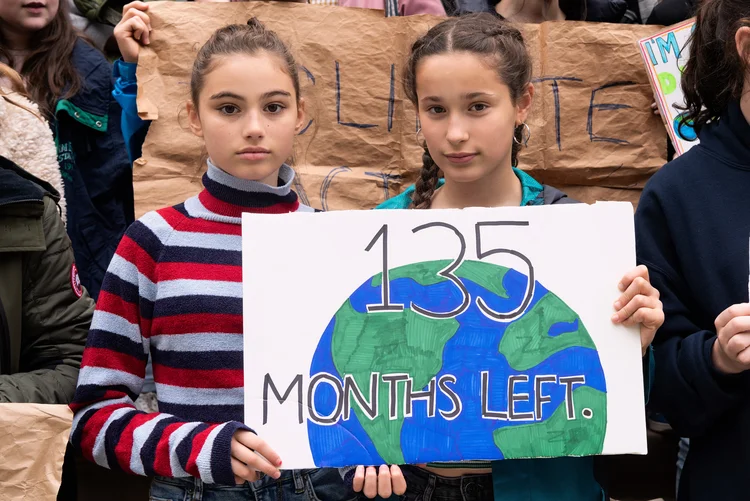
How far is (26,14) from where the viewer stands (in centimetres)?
288

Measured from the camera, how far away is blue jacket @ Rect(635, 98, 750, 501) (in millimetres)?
1745

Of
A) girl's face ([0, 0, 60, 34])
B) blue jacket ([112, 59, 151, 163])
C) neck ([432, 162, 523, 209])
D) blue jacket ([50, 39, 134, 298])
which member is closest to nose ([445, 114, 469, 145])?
neck ([432, 162, 523, 209])

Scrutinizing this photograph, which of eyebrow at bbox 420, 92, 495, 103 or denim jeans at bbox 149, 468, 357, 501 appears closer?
denim jeans at bbox 149, 468, 357, 501

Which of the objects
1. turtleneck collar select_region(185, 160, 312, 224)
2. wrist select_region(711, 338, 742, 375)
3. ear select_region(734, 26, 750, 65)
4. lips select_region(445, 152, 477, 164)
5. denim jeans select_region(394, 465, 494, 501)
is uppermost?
ear select_region(734, 26, 750, 65)

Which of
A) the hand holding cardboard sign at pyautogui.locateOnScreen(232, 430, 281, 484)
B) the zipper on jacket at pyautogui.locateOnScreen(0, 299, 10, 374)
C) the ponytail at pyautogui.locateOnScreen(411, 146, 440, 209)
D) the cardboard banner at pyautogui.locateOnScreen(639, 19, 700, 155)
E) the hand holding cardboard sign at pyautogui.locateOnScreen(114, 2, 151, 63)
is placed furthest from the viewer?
the cardboard banner at pyautogui.locateOnScreen(639, 19, 700, 155)

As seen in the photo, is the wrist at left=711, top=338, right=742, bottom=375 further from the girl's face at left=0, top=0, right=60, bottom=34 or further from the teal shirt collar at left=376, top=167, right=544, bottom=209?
the girl's face at left=0, top=0, right=60, bottom=34

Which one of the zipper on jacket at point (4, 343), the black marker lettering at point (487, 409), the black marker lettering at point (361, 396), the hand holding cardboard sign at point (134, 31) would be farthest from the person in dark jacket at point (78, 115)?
the black marker lettering at point (487, 409)

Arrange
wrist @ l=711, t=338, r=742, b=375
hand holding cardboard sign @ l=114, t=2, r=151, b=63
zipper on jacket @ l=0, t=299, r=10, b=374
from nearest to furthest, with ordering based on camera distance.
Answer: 1. wrist @ l=711, t=338, r=742, b=375
2. zipper on jacket @ l=0, t=299, r=10, b=374
3. hand holding cardboard sign @ l=114, t=2, r=151, b=63

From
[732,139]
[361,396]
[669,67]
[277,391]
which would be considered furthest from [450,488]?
[669,67]

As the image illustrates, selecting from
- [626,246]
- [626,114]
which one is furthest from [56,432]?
[626,114]

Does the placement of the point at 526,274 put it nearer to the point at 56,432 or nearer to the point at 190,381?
the point at 190,381

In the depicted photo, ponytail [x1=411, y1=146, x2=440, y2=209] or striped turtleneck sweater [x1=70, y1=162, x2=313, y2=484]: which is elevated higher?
ponytail [x1=411, y1=146, x2=440, y2=209]

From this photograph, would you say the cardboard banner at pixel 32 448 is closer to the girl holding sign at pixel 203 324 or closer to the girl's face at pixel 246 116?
the girl holding sign at pixel 203 324

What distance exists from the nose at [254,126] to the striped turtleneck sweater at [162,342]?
221 millimetres
